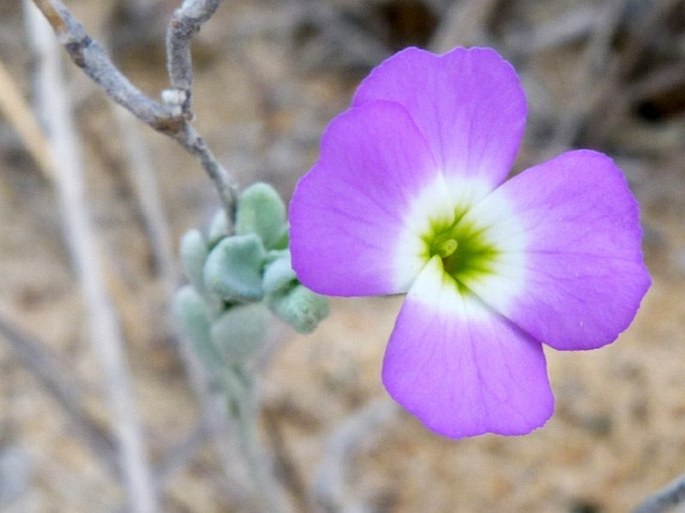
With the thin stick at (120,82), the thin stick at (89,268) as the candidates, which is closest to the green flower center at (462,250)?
the thin stick at (120,82)

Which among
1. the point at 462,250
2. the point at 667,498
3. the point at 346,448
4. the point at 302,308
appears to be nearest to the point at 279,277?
the point at 302,308

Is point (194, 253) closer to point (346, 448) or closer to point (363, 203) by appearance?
point (363, 203)

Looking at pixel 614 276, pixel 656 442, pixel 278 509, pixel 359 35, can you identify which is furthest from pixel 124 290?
pixel 614 276

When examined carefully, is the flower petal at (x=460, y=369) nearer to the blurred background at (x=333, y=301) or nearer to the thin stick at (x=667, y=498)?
the thin stick at (x=667, y=498)

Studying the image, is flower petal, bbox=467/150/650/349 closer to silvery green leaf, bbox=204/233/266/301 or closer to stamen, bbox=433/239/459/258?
stamen, bbox=433/239/459/258

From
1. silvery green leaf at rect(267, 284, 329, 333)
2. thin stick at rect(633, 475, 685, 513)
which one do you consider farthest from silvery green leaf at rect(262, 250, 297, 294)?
thin stick at rect(633, 475, 685, 513)

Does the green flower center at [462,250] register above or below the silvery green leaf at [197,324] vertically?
below

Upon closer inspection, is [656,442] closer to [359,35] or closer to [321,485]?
[321,485]
